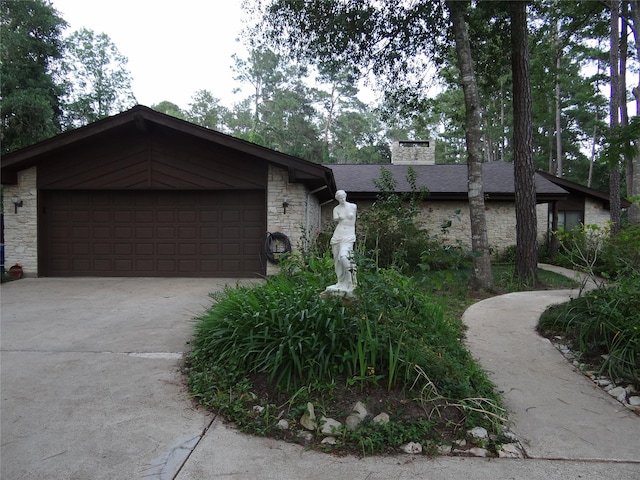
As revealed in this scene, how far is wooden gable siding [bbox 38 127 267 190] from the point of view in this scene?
948 cm

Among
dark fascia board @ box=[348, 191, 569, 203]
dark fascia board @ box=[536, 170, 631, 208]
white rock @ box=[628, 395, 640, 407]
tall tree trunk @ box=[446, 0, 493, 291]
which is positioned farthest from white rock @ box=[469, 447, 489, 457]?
dark fascia board @ box=[536, 170, 631, 208]

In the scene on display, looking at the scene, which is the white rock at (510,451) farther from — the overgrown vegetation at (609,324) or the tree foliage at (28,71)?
the tree foliage at (28,71)

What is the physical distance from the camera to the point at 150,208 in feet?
32.2

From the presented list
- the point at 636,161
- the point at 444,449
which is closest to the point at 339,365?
the point at 444,449

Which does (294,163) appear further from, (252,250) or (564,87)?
(564,87)

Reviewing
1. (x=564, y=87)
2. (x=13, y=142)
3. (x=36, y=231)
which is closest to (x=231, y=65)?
(x=13, y=142)

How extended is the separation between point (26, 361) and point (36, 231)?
22.8 ft

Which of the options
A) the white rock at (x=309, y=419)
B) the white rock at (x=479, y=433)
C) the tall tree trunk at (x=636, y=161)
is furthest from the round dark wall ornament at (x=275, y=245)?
the tall tree trunk at (x=636, y=161)

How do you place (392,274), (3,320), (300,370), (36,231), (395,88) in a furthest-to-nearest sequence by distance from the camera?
(395,88) < (36,231) < (3,320) < (392,274) < (300,370)

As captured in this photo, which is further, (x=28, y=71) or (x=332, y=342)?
(x=28, y=71)

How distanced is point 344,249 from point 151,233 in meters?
7.25

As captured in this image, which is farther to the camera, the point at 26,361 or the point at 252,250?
the point at 252,250

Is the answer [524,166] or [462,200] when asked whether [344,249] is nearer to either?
[524,166]

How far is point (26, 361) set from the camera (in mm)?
4078
